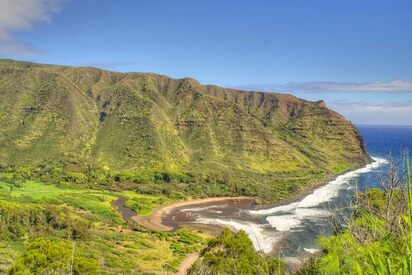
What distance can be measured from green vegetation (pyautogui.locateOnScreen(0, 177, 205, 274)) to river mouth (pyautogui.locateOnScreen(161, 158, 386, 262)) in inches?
325

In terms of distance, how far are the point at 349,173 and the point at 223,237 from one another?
4383 inches

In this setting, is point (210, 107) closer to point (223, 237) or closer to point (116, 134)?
point (116, 134)

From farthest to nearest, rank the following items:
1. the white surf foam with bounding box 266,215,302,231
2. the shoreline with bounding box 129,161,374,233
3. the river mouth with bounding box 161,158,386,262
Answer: the shoreline with bounding box 129,161,374,233 < the white surf foam with bounding box 266,215,302,231 < the river mouth with bounding box 161,158,386,262

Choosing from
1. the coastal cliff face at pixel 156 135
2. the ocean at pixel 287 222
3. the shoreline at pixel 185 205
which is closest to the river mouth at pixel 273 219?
the ocean at pixel 287 222

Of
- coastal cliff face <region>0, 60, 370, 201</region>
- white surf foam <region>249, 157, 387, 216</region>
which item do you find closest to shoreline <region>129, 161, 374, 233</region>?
white surf foam <region>249, 157, 387, 216</region>

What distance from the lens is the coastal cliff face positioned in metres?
142

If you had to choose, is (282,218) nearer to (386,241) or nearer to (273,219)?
(273,219)

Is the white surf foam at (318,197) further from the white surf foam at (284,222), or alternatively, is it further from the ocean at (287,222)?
the white surf foam at (284,222)

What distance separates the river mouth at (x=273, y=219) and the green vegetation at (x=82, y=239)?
826cm

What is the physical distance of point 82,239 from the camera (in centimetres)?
6844

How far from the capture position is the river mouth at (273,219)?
70.6 metres

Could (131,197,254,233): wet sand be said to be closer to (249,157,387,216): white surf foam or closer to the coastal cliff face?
(249,157,387,216): white surf foam

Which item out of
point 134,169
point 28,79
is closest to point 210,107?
point 134,169

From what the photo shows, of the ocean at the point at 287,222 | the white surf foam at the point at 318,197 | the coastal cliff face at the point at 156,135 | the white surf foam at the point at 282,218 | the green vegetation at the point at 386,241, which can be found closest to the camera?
the green vegetation at the point at 386,241
